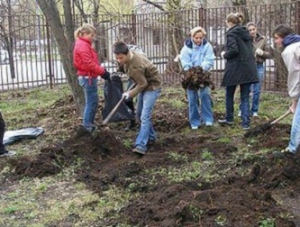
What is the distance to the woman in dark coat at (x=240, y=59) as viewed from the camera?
7.72 metres

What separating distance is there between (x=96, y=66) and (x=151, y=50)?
23.8 feet

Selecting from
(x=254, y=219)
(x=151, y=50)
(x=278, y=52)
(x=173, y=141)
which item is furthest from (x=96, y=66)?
(x=151, y=50)

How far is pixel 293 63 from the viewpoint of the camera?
5855 mm

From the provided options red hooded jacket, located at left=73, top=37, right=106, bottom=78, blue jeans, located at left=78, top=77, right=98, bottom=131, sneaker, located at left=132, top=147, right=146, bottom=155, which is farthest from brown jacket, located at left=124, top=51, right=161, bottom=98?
blue jeans, located at left=78, top=77, right=98, bottom=131

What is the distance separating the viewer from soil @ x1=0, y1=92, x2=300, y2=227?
14.6ft

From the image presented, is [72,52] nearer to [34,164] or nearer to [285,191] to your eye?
[34,164]

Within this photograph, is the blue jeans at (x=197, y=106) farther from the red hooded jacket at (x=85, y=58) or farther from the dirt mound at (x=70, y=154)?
the dirt mound at (x=70, y=154)

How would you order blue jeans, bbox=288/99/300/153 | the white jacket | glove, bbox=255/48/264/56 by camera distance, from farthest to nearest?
glove, bbox=255/48/264/56
blue jeans, bbox=288/99/300/153
the white jacket

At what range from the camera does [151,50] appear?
14656 millimetres

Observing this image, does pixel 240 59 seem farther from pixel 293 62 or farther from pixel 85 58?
pixel 85 58

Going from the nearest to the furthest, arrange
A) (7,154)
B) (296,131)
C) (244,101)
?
(296,131), (7,154), (244,101)

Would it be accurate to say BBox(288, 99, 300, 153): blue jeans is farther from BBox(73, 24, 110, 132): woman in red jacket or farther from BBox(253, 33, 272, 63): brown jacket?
BBox(73, 24, 110, 132): woman in red jacket

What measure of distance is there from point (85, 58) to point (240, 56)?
2.37m

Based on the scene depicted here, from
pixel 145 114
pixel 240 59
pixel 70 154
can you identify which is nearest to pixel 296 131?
pixel 145 114
